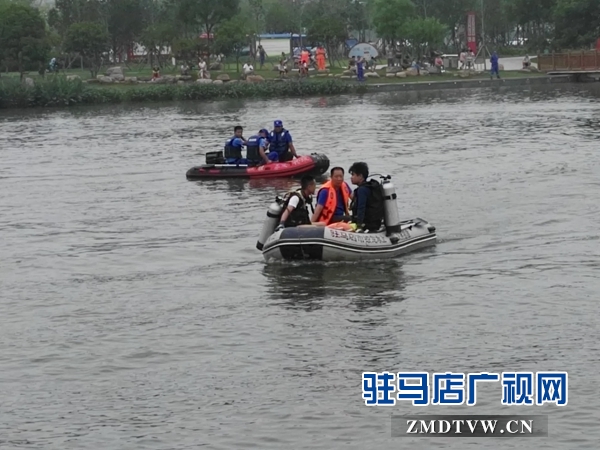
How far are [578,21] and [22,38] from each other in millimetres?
33518

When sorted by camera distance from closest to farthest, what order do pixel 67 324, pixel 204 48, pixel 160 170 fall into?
pixel 67 324, pixel 160 170, pixel 204 48

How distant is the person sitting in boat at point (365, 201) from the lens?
1964cm

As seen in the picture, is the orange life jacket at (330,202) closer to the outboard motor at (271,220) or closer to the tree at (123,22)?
the outboard motor at (271,220)

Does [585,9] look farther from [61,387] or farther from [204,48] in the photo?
[61,387]

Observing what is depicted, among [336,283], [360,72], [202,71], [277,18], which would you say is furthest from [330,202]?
[277,18]

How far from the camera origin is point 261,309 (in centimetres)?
1761

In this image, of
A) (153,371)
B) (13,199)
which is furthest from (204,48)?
(153,371)

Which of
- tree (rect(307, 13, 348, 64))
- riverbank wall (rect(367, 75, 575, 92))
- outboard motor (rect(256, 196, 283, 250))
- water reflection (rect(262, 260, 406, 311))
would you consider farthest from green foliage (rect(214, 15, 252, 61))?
water reflection (rect(262, 260, 406, 311))

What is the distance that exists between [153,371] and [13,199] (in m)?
16.4

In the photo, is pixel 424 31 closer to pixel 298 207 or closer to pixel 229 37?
pixel 229 37

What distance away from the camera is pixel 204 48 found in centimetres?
7525

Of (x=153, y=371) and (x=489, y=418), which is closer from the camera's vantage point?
(x=489, y=418)

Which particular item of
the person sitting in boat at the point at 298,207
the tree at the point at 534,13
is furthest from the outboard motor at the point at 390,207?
the tree at the point at 534,13

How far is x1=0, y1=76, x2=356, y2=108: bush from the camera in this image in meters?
63.0
